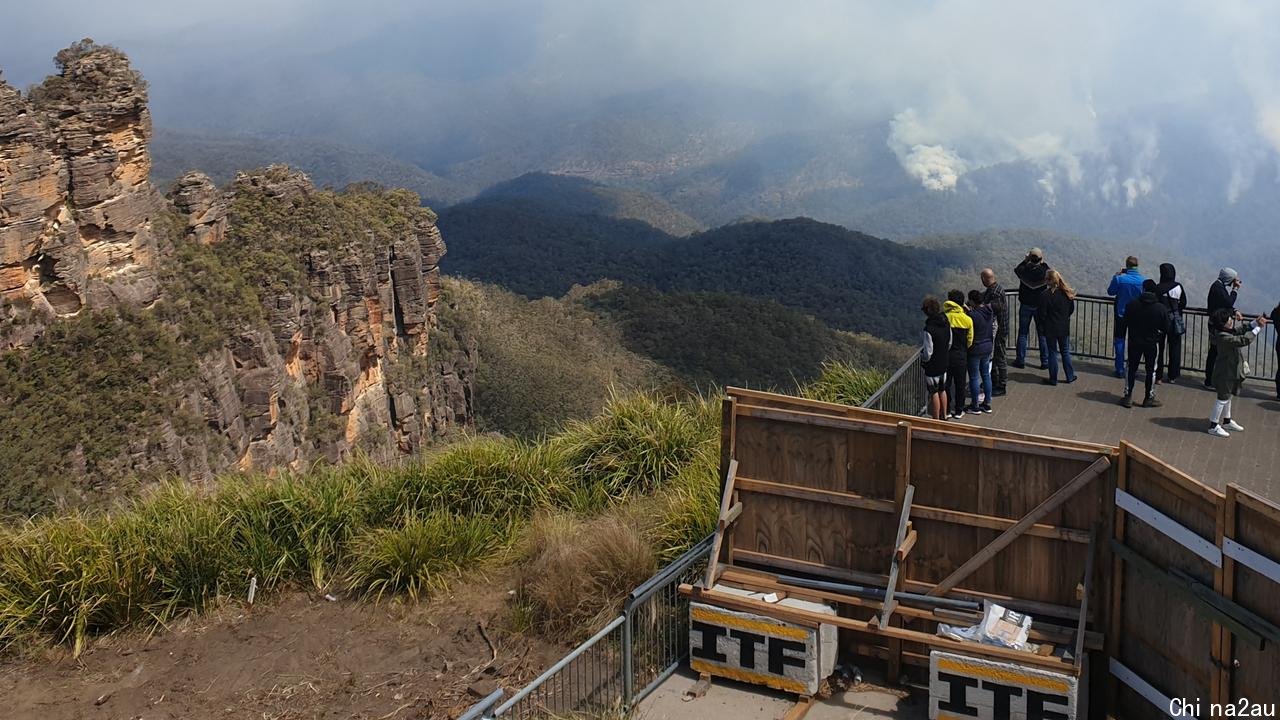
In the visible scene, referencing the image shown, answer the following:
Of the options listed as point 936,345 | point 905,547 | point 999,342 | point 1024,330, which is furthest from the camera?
point 1024,330

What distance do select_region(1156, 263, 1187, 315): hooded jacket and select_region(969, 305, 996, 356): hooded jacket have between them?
2470 millimetres

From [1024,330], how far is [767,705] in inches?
377

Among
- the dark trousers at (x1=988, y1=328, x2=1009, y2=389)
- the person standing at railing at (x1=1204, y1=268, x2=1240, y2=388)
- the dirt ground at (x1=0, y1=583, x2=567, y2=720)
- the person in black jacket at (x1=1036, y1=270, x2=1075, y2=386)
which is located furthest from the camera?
the dark trousers at (x1=988, y1=328, x2=1009, y2=389)

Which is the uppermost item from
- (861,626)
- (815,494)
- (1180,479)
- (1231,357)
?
(1180,479)

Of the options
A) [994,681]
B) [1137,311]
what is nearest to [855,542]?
[994,681]

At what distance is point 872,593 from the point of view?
905cm

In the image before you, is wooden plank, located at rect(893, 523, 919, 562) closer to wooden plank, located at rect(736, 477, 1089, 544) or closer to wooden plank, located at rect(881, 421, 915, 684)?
wooden plank, located at rect(881, 421, 915, 684)

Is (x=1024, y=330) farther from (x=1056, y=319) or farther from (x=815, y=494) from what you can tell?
(x=815, y=494)

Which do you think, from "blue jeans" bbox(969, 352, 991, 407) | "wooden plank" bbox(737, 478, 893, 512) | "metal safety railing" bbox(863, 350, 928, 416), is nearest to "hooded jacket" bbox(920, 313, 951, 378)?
"metal safety railing" bbox(863, 350, 928, 416)

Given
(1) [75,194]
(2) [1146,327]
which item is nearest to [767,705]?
(2) [1146,327]

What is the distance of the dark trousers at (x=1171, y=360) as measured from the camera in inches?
599
